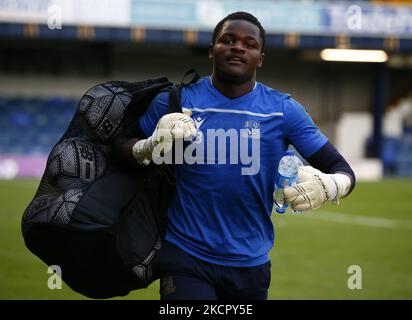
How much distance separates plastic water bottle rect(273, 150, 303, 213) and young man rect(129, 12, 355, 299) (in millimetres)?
45

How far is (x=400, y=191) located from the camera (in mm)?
21656

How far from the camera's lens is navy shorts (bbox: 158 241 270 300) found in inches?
147

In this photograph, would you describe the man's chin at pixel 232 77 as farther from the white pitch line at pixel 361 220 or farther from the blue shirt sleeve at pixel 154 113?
the white pitch line at pixel 361 220

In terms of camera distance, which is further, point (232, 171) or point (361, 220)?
point (361, 220)

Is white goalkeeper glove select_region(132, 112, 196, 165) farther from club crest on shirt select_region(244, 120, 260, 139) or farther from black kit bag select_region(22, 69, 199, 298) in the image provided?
club crest on shirt select_region(244, 120, 260, 139)

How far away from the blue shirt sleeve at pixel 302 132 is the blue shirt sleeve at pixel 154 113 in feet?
1.96

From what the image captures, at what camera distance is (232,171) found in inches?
151

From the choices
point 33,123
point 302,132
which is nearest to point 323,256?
point 302,132

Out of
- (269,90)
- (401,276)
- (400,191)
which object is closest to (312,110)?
(400,191)

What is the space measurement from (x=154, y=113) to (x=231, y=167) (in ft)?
1.59

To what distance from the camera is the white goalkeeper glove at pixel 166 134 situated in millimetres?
3581

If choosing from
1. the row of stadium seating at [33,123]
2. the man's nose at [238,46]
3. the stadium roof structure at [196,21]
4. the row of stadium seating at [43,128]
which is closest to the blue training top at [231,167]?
the man's nose at [238,46]

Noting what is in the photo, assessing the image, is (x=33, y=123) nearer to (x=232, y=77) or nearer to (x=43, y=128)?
(x=43, y=128)

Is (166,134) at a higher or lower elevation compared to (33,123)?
higher
